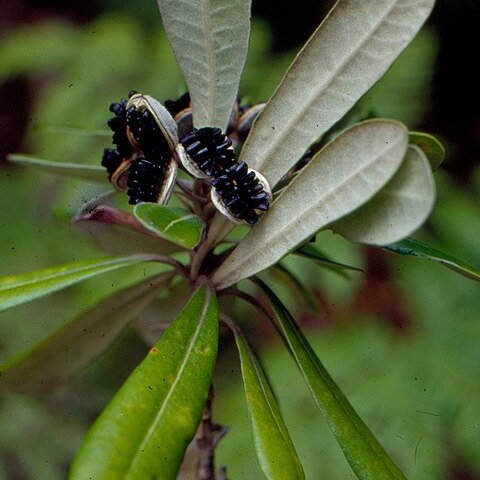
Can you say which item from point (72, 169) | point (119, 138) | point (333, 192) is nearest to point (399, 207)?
point (333, 192)

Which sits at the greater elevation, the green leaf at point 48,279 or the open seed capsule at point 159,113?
the open seed capsule at point 159,113

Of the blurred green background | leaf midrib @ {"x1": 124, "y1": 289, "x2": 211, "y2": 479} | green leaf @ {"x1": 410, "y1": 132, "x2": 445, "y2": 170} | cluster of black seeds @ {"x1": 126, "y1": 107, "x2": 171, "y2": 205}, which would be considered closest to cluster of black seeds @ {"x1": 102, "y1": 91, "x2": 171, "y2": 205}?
cluster of black seeds @ {"x1": 126, "y1": 107, "x2": 171, "y2": 205}

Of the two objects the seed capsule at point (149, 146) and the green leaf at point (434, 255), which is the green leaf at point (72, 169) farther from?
the green leaf at point (434, 255)

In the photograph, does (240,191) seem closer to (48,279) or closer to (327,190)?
(327,190)

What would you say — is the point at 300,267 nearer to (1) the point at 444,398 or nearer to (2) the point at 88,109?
(1) the point at 444,398

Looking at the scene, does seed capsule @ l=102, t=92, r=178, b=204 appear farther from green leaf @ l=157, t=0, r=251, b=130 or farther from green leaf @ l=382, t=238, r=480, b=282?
green leaf @ l=382, t=238, r=480, b=282

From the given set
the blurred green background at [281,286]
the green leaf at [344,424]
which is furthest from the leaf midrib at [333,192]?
the blurred green background at [281,286]
